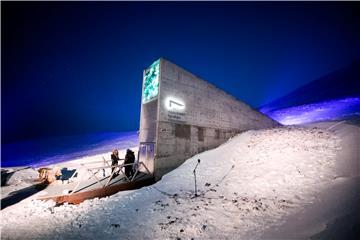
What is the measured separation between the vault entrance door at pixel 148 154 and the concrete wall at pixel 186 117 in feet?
1.46

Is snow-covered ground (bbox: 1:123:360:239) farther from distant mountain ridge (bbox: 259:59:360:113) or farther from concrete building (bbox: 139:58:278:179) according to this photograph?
distant mountain ridge (bbox: 259:59:360:113)

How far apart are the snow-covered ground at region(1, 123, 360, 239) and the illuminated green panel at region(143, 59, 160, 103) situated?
6.17m

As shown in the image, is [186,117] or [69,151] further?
[69,151]

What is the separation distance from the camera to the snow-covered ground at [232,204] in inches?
201

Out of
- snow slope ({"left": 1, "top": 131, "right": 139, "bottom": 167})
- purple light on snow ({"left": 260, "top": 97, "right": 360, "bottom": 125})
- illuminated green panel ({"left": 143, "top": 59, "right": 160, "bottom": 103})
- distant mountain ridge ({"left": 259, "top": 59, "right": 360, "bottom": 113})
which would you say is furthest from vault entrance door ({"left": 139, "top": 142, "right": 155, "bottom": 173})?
distant mountain ridge ({"left": 259, "top": 59, "right": 360, "bottom": 113})

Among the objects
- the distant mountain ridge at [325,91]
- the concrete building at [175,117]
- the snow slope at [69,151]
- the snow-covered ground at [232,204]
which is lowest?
the snow slope at [69,151]

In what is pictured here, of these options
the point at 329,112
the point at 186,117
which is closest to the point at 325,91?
the point at 329,112

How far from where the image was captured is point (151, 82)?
45.2 feet

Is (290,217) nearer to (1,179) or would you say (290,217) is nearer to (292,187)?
(292,187)

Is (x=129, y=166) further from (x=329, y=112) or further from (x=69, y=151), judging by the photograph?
(x=69, y=151)

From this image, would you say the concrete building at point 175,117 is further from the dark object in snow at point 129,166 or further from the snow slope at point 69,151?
the snow slope at point 69,151

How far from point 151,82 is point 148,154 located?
18.3 feet

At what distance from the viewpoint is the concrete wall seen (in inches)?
490

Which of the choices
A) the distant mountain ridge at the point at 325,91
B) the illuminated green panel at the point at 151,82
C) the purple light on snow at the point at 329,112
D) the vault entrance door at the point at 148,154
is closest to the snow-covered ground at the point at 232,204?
the vault entrance door at the point at 148,154
